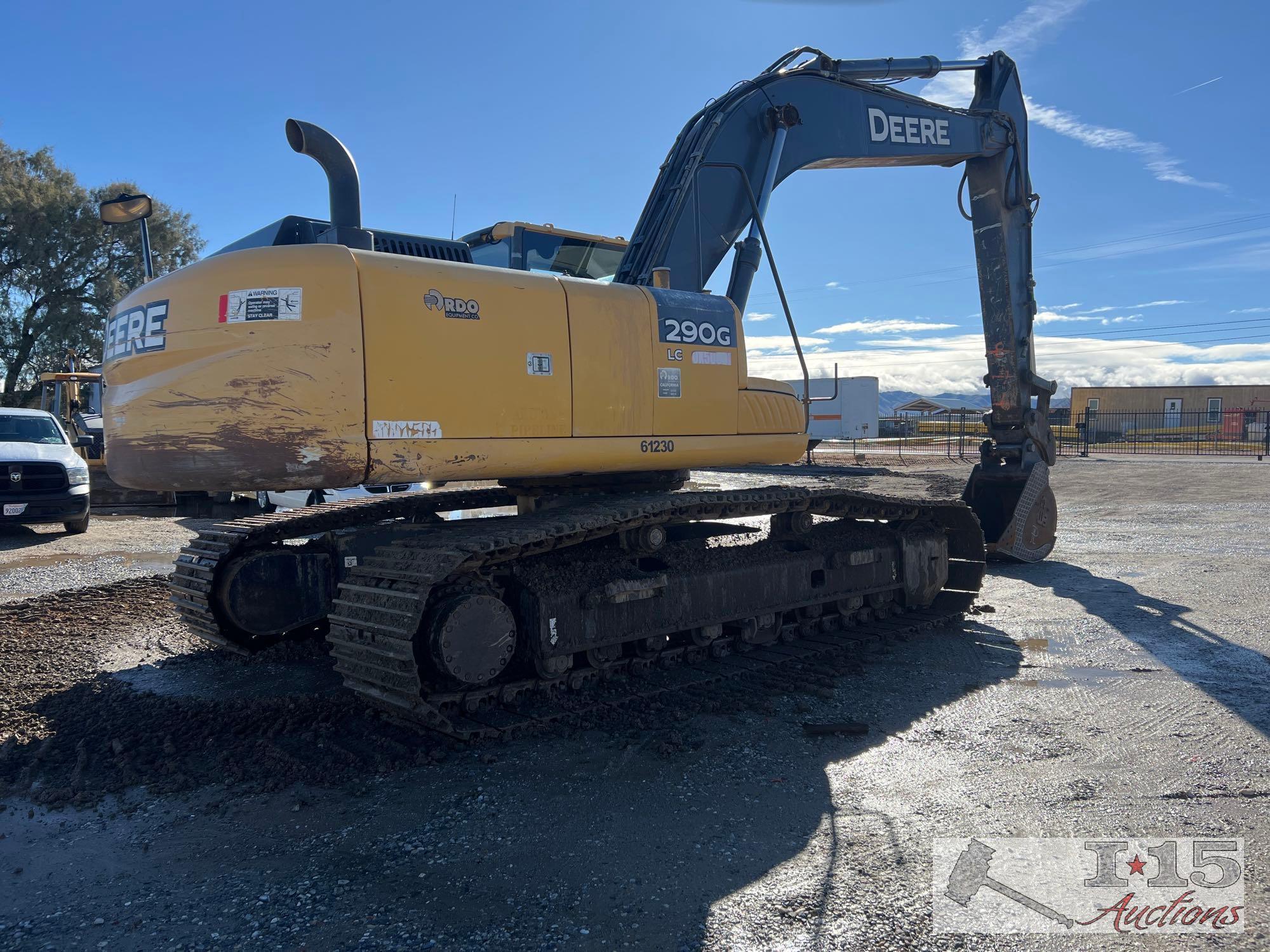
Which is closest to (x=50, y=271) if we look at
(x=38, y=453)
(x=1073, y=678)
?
(x=38, y=453)

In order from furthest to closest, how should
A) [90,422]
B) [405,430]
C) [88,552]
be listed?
[90,422] → [88,552] → [405,430]

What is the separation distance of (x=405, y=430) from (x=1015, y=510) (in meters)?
7.99

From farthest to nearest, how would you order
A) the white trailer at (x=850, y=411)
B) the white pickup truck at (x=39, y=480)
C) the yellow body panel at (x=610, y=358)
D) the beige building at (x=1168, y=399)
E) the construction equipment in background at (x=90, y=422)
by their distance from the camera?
the beige building at (x=1168, y=399) → the white trailer at (x=850, y=411) → the construction equipment in background at (x=90, y=422) → the white pickup truck at (x=39, y=480) → the yellow body panel at (x=610, y=358)

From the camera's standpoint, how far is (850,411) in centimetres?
4678

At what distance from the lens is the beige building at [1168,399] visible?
54.6 metres

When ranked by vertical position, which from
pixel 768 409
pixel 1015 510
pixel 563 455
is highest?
pixel 768 409

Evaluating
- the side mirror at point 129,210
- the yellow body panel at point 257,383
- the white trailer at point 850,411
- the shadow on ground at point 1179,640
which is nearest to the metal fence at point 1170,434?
the white trailer at point 850,411

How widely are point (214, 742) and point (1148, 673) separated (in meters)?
5.62

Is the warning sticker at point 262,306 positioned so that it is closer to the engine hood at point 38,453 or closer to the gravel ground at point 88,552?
the gravel ground at point 88,552

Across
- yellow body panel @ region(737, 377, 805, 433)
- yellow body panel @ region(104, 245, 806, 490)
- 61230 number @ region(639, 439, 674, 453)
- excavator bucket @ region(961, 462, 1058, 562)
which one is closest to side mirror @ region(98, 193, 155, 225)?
yellow body panel @ region(104, 245, 806, 490)

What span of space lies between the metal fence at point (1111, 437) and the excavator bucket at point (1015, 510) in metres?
17.5

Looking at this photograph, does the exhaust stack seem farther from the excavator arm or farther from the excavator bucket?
the excavator bucket

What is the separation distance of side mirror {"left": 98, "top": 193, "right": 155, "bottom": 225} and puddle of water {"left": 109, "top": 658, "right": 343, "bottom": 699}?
9.35ft

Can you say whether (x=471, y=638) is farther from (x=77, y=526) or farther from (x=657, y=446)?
(x=77, y=526)
